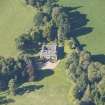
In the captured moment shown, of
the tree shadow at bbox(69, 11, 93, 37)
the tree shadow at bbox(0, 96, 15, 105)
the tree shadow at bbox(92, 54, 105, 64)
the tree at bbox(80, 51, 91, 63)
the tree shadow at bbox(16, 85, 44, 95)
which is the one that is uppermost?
the tree shadow at bbox(69, 11, 93, 37)

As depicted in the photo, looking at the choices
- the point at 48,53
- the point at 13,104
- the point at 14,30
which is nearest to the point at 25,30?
the point at 14,30

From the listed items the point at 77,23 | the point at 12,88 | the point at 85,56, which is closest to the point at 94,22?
the point at 77,23

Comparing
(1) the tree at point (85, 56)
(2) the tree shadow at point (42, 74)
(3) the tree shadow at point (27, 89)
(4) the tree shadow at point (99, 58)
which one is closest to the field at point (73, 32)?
(3) the tree shadow at point (27, 89)

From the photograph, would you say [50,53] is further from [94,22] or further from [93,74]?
[94,22]

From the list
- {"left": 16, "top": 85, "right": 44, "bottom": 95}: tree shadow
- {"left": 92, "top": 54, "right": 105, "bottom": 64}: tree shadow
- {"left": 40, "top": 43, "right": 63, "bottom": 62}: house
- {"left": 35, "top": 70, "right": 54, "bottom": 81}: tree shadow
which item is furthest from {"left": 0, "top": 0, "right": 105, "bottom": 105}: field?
{"left": 40, "top": 43, "right": 63, "bottom": 62}: house

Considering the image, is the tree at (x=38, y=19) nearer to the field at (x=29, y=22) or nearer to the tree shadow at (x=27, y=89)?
A: the field at (x=29, y=22)

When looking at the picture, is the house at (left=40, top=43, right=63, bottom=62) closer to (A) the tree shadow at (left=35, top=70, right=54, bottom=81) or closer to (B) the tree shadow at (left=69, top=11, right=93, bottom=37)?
(A) the tree shadow at (left=35, top=70, right=54, bottom=81)
